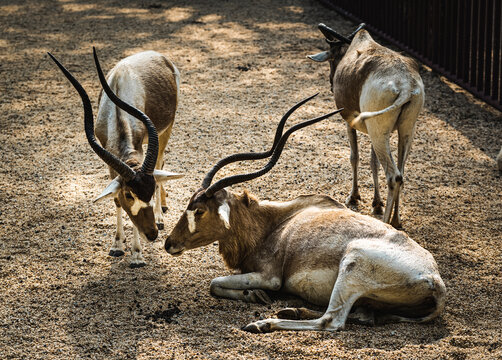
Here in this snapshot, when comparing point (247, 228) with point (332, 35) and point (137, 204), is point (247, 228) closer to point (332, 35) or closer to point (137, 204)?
point (137, 204)

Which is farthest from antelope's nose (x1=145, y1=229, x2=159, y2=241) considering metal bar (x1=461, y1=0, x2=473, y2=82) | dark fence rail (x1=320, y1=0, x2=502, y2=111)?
metal bar (x1=461, y1=0, x2=473, y2=82)

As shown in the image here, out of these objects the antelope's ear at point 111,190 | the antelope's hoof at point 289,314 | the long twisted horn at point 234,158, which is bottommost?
the antelope's hoof at point 289,314

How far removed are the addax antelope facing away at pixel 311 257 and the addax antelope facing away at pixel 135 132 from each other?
0.42 meters

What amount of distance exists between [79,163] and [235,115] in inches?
100

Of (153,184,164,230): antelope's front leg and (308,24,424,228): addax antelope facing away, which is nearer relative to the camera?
(308,24,424,228): addax antelope facing away

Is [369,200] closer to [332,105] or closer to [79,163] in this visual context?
[332,105]

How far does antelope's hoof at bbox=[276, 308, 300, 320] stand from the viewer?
5.04 metres

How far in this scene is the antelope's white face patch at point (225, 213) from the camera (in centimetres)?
524

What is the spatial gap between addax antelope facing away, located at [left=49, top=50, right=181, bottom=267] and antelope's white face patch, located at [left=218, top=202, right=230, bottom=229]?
521 millimetres

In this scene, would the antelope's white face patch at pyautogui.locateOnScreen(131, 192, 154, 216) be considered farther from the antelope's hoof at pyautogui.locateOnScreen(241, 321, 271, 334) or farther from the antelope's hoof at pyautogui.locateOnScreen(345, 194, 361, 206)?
the antelope's hoof at pyautogui.locateOnScreen(345, 194, 361, 206)

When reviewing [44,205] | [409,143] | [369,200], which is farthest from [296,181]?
[44,205]

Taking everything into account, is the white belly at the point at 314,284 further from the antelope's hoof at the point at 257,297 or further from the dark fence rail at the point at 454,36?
the dark fence rail at the point at 454,36

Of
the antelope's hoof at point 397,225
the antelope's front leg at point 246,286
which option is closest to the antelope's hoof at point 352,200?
the antelope's hoof at point 397,225

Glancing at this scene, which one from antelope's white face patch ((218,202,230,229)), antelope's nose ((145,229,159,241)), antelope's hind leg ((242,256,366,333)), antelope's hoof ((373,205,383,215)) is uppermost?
antelope's white face patch ((218,202,230,229))
